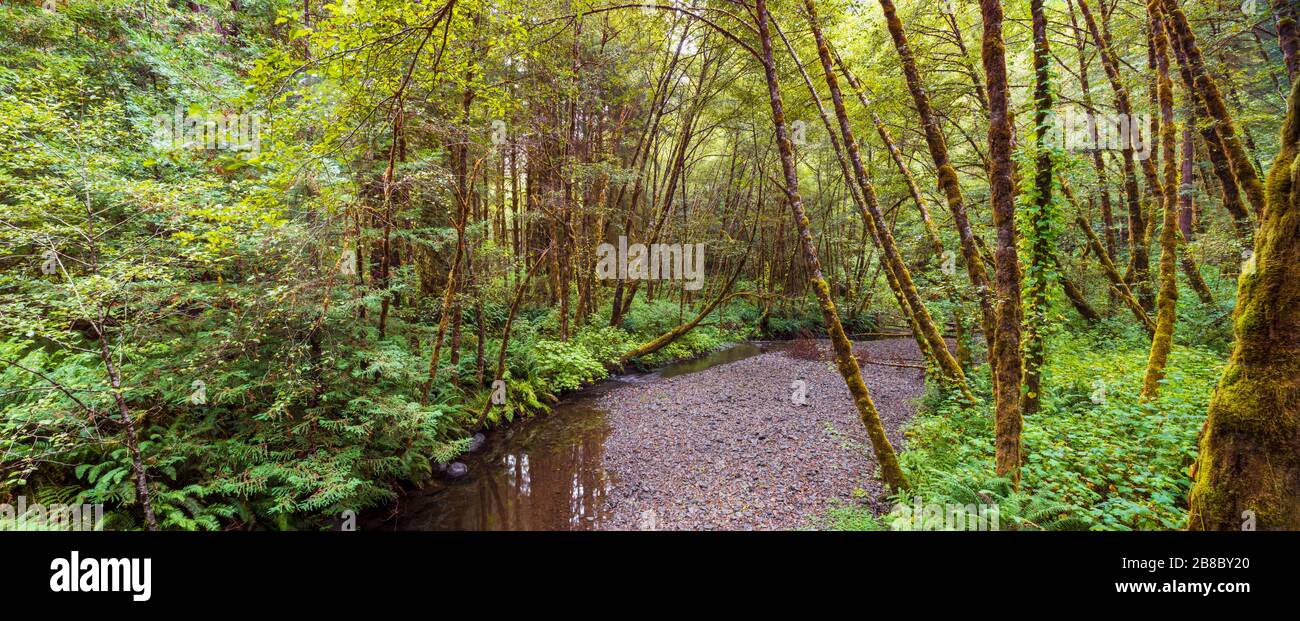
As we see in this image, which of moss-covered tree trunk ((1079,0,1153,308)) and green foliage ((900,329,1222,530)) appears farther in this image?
moss-covered tree trunk ((1079,0,1153,308))

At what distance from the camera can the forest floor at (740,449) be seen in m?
5.66

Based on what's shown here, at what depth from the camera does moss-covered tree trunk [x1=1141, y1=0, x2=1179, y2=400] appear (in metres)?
5.16

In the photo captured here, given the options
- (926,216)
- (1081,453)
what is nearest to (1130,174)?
(926,216)

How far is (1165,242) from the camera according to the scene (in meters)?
5.52

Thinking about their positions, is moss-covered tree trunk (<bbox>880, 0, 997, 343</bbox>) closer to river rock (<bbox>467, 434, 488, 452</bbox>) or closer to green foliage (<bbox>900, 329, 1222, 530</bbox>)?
green foliage (<bbox>900, 329, 1222, 530</bbox>)

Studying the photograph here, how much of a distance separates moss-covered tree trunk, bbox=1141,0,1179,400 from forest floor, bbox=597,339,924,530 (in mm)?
3209

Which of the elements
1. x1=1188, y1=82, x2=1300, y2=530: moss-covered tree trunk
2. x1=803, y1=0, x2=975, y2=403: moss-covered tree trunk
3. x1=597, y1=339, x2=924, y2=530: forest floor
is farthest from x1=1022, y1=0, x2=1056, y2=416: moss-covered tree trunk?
x1=597, y1=339, x2=924, y2=530: forest floor

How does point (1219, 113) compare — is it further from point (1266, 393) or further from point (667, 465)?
point (667, 465)

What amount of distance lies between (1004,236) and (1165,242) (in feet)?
13.1
